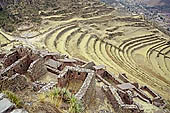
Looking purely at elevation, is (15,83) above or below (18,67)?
above

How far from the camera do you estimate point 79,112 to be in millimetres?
6891

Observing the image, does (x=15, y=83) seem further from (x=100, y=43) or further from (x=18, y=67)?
(x=100, y=43)

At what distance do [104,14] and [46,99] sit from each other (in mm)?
38814

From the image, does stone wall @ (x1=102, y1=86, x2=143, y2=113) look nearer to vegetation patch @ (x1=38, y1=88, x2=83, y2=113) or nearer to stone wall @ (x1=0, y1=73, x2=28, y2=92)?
vegetation patch @ (x1=38, y1=88, x2=83, y2=113)

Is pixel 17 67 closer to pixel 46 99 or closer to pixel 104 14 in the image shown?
pixel 46 99

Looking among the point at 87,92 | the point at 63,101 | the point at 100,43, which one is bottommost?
the point at 100,43

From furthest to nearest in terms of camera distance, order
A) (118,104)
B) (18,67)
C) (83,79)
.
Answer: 1. (18,67)
2. (118,104)
3. (83,79)

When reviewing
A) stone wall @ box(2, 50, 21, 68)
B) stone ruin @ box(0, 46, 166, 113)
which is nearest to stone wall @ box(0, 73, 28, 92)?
stone ruin @ box(0, 46, 166, 113)

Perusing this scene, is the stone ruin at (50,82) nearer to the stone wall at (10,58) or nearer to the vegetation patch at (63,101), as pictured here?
the stone wall at (10,58)

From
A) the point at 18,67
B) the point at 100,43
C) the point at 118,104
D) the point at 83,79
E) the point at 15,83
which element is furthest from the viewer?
the point at 100,43

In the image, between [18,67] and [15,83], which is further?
[18,67]

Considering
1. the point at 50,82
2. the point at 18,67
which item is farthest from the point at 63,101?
the point at 18,67

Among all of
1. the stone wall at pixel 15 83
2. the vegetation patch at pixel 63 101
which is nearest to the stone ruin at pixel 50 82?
the stone wall at pixel 15 83

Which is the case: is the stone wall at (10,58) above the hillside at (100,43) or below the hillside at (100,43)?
above
